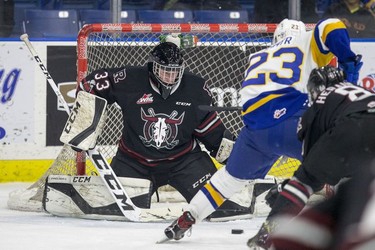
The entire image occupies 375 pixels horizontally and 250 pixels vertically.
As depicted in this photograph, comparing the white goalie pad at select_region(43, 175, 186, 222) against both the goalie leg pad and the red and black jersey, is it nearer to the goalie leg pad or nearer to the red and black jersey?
the goalie leg pad

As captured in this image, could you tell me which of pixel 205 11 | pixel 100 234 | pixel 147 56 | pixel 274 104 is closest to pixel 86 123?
pixel 100 234

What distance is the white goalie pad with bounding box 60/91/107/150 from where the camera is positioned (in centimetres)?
570

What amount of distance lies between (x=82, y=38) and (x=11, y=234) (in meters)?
1.44

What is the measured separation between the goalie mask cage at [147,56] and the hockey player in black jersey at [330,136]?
2.36m

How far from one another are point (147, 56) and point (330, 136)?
3.29m

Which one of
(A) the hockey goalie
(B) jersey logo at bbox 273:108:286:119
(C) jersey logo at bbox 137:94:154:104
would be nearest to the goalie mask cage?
(A) the hockey goalie

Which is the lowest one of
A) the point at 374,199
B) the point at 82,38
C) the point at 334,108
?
the point at 374,199

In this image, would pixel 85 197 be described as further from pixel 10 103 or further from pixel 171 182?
pixel 10 103

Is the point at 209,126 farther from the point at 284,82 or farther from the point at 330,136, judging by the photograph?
the point at 330,136

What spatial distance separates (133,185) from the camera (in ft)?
18.9

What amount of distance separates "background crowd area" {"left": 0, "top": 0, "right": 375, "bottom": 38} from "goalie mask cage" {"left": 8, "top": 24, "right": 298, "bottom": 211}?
563mm

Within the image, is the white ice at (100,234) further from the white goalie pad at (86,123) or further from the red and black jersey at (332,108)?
the red and black jersey at (332,108)

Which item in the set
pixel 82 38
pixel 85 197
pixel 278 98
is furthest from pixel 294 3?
pixel 278 98

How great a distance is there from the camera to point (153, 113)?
5.77m
